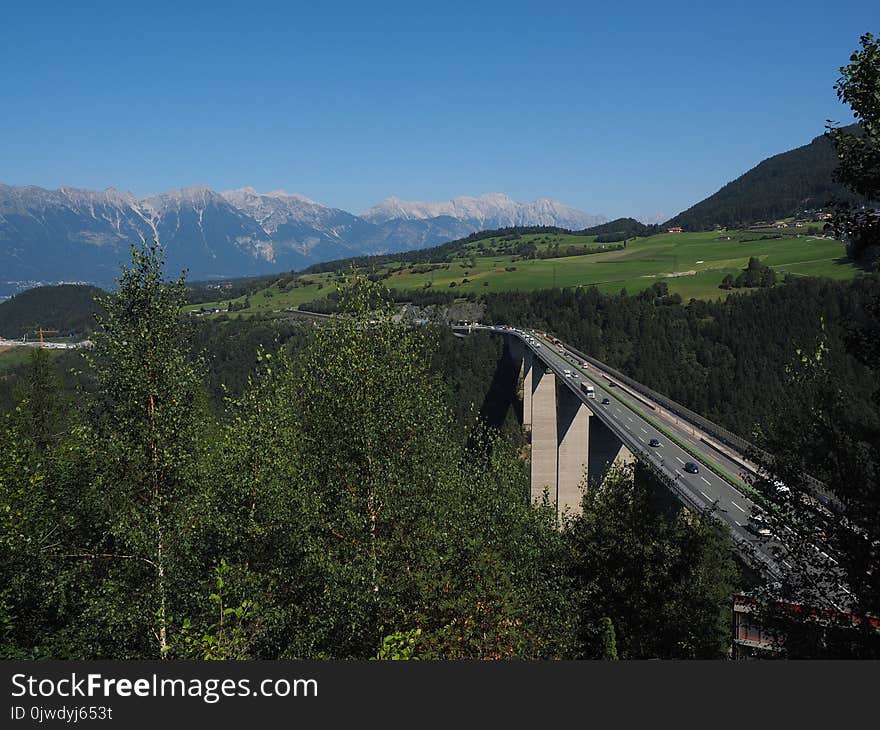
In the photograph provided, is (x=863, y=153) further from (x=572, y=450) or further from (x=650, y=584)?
(x=572, y=450)

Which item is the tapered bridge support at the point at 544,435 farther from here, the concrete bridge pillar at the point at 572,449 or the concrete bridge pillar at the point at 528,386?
the concrete bridge pillar at the point at 528,386

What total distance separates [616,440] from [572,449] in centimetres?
1244

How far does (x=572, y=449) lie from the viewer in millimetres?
72625

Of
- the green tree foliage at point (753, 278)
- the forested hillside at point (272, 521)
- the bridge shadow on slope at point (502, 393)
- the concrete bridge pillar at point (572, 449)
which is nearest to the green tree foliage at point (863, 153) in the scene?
the forested hillside at point (272, 521)

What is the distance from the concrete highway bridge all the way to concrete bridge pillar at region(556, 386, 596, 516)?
11 centimetres

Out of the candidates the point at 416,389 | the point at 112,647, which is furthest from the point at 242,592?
the point at 416,389

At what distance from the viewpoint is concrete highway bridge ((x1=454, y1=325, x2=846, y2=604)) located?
40.1 m

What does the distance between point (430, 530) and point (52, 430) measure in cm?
4654

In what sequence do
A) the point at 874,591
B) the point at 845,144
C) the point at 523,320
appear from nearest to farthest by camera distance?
the point at 874,591
the point at 845,144
the point at 523,320

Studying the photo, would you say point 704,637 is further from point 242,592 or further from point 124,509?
point 124,509

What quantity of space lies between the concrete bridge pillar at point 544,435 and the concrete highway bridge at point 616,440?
12 cm

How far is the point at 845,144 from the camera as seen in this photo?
34.7ft

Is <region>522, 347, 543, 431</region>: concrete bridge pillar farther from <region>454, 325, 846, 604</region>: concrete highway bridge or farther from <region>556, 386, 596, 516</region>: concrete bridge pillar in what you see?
<region>556, 386, 596, 516</region>: concrete bridge pillar

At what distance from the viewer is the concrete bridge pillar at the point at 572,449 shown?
7125cm
